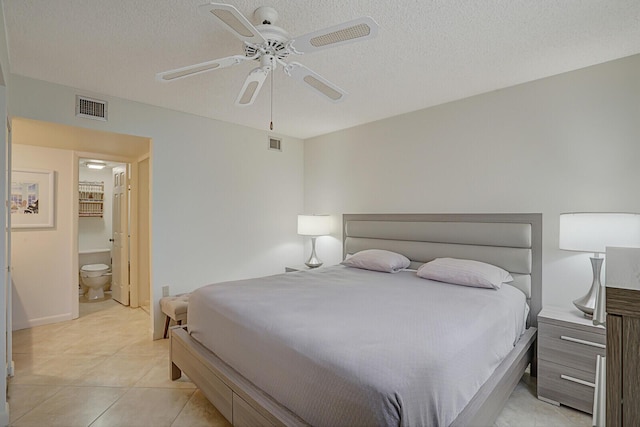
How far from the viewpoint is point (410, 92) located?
3.06 meters

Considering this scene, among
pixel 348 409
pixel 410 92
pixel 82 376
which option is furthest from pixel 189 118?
pixel 348 409

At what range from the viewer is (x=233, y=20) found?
1.48 meters

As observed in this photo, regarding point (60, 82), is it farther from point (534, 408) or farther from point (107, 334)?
point (534, 408)

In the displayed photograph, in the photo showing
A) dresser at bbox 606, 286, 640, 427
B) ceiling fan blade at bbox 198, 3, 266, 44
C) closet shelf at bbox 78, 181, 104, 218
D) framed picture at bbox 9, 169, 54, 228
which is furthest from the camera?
closet shelf at bbox 78, 181, 104, 218

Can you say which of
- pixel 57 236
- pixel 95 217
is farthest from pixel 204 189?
pixel 95 217

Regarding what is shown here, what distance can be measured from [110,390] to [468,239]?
3.23 metres

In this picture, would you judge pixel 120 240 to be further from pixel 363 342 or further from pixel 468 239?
pixel 468 239

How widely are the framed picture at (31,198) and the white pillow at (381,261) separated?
3.71 metres

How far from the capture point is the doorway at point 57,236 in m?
3.62

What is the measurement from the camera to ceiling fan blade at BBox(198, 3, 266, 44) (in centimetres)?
136

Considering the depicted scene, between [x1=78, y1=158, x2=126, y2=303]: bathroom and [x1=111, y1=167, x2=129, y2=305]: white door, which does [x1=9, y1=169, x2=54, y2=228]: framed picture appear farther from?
[x1=78, y1=158, x2=126, y2=303]: bathroom

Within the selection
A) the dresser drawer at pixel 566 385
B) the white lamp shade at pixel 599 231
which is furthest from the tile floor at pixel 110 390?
the white lamp shade at pixel 599 231

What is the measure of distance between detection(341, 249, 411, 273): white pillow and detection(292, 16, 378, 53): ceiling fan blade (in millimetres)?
2126

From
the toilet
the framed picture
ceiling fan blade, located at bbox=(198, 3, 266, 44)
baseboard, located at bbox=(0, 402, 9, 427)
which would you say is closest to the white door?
the toilet
